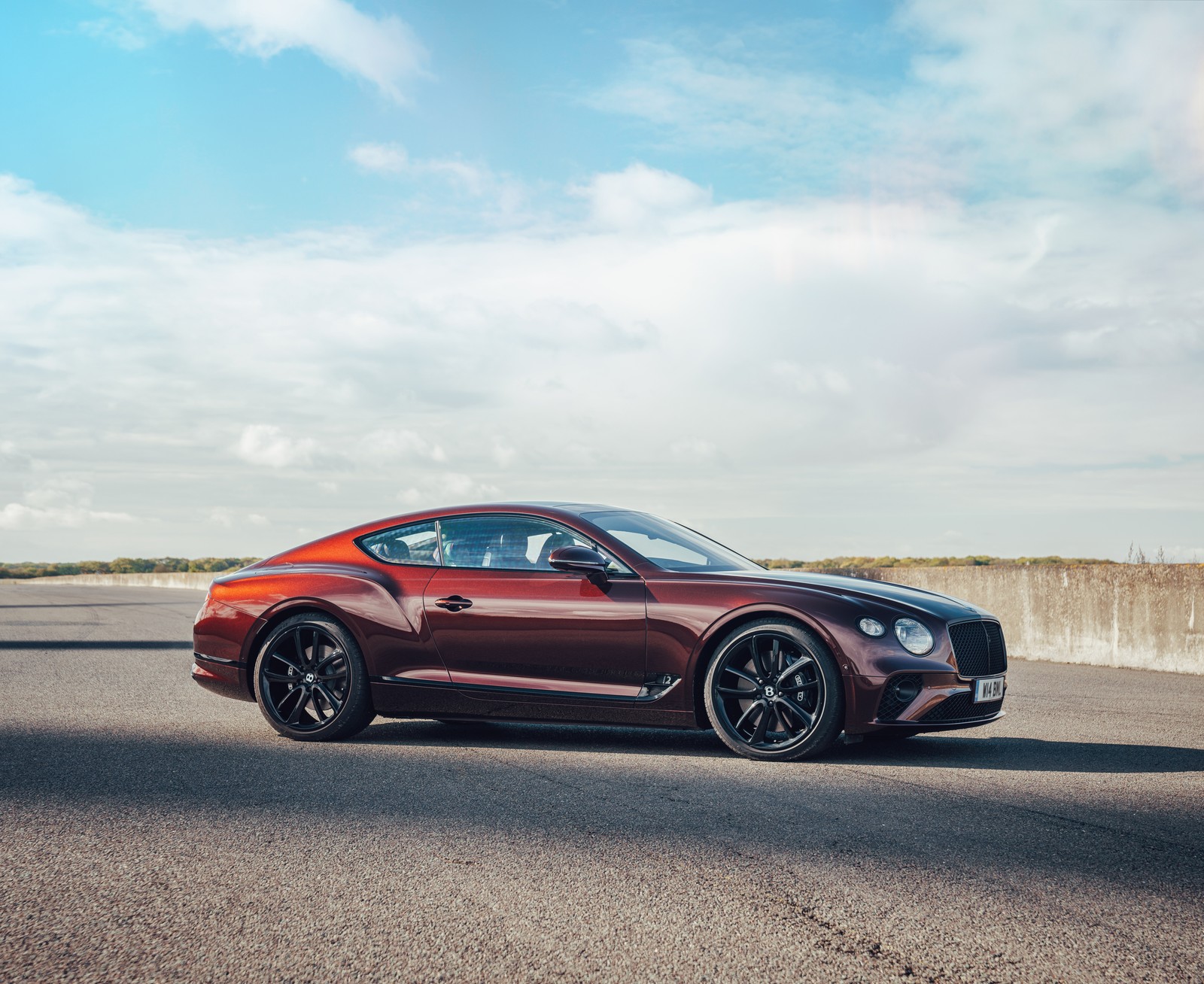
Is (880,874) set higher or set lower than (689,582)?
lower

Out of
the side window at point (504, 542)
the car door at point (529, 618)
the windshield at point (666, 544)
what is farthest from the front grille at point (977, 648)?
the side window at point (504, 542)

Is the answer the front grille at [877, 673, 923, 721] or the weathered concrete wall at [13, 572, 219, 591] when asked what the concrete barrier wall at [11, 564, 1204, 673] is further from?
the weathered concrete wall at [13, 572, 219, 591]

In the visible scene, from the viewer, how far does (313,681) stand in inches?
277

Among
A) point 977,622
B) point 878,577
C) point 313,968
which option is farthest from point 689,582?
point 878,577

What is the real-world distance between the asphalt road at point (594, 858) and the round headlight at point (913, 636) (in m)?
0.60

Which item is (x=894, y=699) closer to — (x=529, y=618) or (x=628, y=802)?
(x=628, y=802)

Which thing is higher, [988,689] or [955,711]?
[988,689]

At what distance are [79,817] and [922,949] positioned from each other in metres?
3.45

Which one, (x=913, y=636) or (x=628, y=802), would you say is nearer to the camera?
(x=628, y=802)

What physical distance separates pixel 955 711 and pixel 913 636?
0.45 m

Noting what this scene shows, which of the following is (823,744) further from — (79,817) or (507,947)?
(79,817)

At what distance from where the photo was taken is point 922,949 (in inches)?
125

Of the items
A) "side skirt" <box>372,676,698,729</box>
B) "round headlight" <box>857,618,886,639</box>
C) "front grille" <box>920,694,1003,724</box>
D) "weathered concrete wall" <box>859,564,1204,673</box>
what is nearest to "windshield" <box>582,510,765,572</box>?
"side skirt" <box>372,676,698,729</box>

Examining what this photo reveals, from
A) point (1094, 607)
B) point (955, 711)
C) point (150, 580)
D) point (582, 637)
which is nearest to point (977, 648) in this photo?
point (955, 711)
